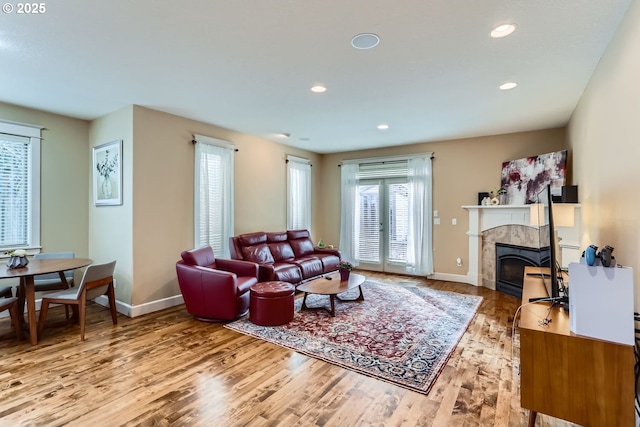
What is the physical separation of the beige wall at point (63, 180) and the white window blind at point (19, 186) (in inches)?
3.1

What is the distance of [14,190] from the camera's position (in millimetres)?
4062

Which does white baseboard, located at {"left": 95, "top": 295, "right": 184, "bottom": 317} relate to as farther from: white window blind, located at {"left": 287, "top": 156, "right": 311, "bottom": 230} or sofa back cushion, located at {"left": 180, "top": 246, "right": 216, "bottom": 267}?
white window blind, located at {"left": 287, "top": 156, "right": 311, "bottom": 230}

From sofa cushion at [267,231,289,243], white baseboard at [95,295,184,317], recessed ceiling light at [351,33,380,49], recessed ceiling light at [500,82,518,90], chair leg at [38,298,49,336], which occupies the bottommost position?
white baseboard at [95,295,184,317]

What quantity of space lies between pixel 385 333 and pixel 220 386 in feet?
5.92

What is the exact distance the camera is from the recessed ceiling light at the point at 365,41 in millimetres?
2393

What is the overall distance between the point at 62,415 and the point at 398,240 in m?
5.70

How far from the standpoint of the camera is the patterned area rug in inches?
106

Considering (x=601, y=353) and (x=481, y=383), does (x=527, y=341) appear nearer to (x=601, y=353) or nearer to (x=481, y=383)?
(x=601, y=353)

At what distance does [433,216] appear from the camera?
20.2ft

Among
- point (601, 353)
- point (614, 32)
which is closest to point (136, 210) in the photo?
point (601, 353)

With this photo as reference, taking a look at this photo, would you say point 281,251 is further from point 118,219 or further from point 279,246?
point 118,219

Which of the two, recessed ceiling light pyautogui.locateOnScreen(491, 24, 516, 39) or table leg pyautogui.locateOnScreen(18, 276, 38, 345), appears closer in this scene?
recessed ceiling light pyautogui.locateOnScreen(491, 24, 516, 39)

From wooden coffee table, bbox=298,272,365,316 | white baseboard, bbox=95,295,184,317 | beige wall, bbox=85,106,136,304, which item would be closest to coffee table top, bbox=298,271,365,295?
wooden coffee table, bbox=298,272,365,316

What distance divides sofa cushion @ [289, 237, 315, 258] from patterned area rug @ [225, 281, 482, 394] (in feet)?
4.14
